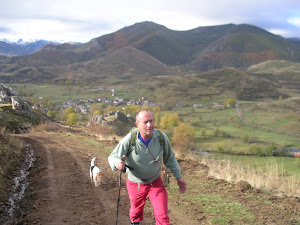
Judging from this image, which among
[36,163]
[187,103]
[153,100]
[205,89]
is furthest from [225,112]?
[36,163]

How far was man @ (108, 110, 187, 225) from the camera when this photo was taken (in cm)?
415

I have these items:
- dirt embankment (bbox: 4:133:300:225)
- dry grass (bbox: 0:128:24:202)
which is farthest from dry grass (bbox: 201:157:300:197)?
dry grass (bbox: 0:128:24:202)

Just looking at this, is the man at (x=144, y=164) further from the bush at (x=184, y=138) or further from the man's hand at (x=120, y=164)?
the bush at (x=184, y=138)

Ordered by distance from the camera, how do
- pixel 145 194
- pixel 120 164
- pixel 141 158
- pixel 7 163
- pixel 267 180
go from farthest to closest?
pixel 7 163 < pixel 267 180 < pixel 145 194 < pixel 141 158 < pixel 120 164

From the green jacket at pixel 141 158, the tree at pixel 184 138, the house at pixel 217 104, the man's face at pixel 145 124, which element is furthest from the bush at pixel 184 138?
the house at pixel 217 104

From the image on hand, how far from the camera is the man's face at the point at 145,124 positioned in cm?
410

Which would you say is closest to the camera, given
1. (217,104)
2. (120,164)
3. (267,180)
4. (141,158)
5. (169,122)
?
(120,164)

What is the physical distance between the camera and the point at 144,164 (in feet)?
14.0

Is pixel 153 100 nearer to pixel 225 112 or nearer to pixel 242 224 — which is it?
pixel 225 112

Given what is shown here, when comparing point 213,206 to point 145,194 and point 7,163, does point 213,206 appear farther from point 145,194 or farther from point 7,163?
point 7,163

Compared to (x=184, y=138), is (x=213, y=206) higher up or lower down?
higher up

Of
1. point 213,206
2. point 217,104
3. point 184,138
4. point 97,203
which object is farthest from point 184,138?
point 217,104

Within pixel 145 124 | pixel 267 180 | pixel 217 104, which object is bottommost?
pixel 217 104

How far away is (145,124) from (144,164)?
69 centimetres
